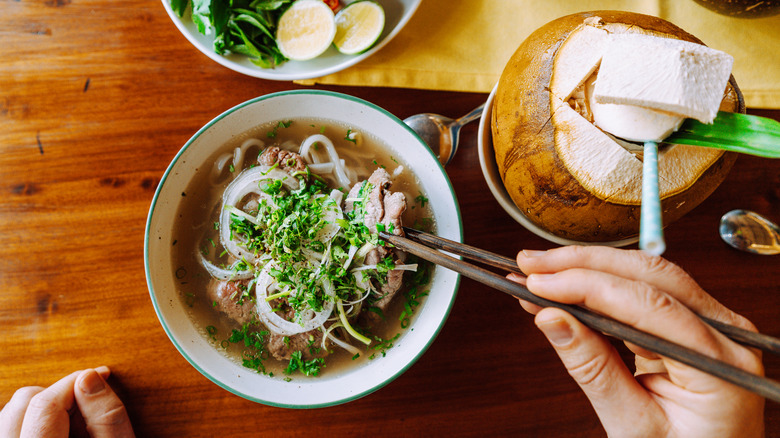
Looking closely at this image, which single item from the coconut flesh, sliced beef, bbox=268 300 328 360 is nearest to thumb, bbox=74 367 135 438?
sliced beef, bbox=268 300 328 360

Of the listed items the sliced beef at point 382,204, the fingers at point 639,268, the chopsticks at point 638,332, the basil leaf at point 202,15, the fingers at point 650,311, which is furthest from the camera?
the basil leaf at point 202,15

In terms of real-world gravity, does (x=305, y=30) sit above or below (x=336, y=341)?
above

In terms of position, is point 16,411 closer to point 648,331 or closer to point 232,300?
point 232,300

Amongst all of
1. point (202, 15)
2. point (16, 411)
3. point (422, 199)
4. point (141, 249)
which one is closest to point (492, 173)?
point (422, 199)

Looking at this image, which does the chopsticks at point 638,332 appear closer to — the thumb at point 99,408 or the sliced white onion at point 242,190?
the sliced white onion at point 242,190

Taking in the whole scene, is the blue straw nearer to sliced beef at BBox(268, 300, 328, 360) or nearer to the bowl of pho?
the bowl of pho

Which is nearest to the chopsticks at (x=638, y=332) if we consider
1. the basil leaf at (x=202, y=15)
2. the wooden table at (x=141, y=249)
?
the wooden table at (x=141, y=249)
